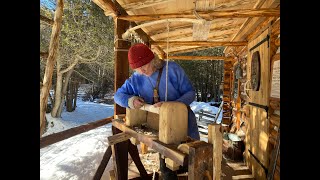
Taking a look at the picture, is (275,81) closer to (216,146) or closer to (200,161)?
(216,146)

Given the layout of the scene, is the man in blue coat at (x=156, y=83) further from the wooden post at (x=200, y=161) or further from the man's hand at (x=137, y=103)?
the wooden post at (x=200, y=161)

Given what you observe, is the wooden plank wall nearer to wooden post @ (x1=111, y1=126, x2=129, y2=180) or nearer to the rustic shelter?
the rustic shelter

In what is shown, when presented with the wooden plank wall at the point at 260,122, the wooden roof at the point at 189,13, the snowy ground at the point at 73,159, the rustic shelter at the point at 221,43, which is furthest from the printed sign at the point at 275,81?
the snowy ground at the point at 73,159

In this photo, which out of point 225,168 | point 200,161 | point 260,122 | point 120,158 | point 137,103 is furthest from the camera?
point 225,168

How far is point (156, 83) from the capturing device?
2.36m

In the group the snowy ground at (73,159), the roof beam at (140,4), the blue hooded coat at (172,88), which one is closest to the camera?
the blue hooded coat at (172,88)

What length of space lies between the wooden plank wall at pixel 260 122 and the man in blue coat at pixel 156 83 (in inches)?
94.5

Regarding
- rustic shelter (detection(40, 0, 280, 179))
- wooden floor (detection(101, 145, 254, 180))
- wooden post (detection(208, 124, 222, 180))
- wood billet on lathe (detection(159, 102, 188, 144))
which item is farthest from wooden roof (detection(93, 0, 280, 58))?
wooden floor (detection(101, 145, 254, 180))

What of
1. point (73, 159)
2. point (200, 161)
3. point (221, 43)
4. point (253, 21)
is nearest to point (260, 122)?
point (253, 21)

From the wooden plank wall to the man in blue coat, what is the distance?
2.40 meters

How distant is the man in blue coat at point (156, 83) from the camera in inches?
85.4

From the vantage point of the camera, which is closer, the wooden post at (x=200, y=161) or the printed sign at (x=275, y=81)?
→ the wooden post at (x=200, y=161)

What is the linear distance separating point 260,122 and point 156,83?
312 centimetres
